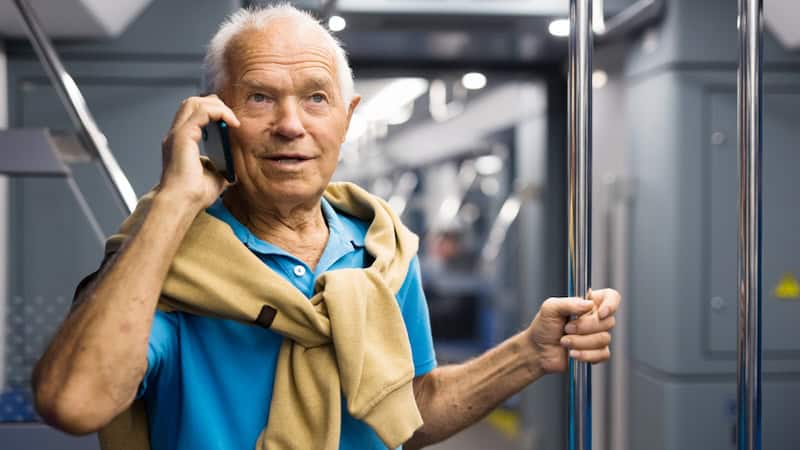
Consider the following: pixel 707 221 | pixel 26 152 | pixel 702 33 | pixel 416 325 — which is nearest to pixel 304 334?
pixel 416 325

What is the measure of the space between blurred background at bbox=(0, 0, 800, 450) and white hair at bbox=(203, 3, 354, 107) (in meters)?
0.83

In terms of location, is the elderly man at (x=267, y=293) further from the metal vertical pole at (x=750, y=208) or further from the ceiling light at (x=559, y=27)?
the ceiling light at (x=559, y=27)

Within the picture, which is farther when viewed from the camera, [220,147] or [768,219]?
[768,219]

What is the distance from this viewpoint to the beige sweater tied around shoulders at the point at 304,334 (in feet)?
3.67

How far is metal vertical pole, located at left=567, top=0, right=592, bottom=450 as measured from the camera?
1.12 meters

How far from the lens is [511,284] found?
5816mm

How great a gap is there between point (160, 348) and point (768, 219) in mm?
2533

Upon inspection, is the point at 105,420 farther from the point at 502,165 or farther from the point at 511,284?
the point at 502,165

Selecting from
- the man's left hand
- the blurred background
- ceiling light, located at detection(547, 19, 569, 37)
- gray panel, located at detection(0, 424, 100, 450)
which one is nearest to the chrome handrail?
the blurred background

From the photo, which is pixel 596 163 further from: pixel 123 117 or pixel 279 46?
pixel 279 46

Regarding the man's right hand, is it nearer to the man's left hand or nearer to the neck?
the neck

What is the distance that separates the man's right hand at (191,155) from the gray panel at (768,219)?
2.39m

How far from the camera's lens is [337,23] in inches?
121

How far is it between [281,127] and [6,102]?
1847 mm
